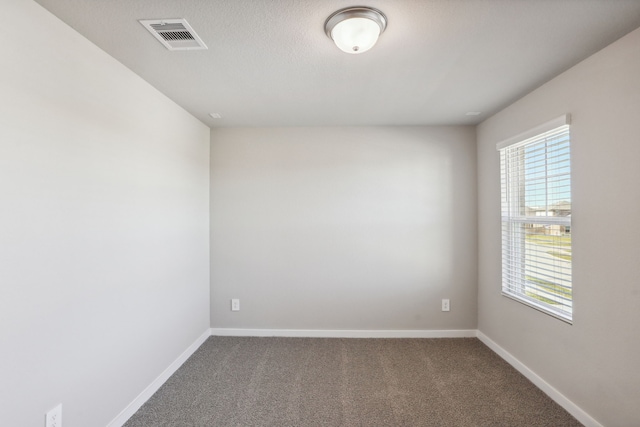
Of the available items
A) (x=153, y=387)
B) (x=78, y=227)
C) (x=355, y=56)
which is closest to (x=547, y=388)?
(x=355, y=56)

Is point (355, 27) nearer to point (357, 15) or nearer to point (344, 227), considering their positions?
point (357, 15)

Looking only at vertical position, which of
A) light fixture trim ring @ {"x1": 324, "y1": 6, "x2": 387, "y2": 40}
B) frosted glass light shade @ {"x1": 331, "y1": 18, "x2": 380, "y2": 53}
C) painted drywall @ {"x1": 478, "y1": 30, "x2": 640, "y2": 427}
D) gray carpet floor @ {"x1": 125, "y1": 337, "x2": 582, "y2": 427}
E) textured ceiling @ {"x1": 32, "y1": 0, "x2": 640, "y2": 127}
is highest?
textured ceiling @ {"x1": 32, "y1": 0, "x2": 640, "y2": 127}

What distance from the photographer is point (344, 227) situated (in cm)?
347

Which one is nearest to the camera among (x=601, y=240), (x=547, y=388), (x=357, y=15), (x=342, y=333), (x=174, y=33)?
(x=357, y=15)

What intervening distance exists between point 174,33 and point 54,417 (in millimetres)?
2131

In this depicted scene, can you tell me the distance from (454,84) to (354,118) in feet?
3.56

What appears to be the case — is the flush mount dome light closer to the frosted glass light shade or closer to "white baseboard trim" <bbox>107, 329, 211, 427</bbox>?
the frosted glass light shade

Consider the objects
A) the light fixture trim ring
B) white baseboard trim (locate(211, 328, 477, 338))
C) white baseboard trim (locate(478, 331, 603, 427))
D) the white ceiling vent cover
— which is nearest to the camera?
the light fixture trim ring

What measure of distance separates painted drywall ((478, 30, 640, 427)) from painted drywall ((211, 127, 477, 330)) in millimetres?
1083

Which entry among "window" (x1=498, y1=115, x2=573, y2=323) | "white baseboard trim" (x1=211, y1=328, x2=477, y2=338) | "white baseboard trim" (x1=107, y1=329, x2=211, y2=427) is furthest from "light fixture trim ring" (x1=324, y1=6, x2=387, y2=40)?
"white baseboard trim" (x1=211, y1=328, x2=477, y2=338)

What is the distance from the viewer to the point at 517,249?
2.80 meters

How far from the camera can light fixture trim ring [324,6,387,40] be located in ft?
4.78

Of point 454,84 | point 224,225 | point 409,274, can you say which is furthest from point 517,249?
point 224,225

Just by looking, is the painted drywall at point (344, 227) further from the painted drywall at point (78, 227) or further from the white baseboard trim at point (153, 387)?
the painted drywall at point (78, 227)
